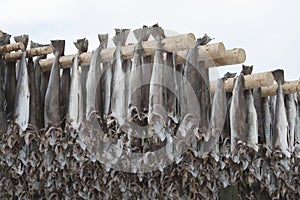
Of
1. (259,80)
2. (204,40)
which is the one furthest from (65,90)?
(259,80)

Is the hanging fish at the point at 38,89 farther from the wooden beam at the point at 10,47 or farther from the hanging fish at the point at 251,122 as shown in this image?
the hanging fish at the point at 251,122

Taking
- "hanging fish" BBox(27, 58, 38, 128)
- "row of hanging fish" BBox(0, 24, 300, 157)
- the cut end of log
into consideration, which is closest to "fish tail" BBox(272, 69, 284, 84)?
"row of hanging fish" BBox(0, 24, 300, 157)

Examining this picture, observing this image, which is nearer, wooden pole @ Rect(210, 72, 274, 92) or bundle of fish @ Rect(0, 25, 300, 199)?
bundle of fish @ Rect(0, 25, 300, 199)

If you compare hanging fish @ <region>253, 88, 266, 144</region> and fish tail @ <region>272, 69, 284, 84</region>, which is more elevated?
fish tail @ <region>272, 69, 284, 84</region>

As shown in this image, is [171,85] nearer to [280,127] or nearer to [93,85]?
[93,85]

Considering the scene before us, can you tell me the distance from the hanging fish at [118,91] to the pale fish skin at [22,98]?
46 cm

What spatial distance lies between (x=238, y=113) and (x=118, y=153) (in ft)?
2.00

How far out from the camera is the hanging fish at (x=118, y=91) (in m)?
2.85

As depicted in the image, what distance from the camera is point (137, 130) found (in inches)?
112

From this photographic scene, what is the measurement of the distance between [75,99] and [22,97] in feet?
0.90

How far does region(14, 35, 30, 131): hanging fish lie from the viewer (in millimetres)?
3037

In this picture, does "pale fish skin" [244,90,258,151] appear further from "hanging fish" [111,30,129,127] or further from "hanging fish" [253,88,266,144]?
"hanging fish" [111,30,129,127]

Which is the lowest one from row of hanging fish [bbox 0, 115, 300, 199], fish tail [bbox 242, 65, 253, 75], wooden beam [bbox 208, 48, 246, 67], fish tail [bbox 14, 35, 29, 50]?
row of hanging fish [bbox 0, 115, 300, 199]

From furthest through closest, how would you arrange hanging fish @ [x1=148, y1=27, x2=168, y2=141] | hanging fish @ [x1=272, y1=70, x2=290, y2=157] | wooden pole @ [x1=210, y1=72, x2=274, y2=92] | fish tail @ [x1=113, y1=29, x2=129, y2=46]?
hanging fish @ [x1=272, y1=70, x2=290, y2=157]
wooden pole @ [x1=210, y1=72, x2=274, y2=92]
fish tail @ [x1=113, y1=29, x2=129, y2=46]
hanging fish @ [x1=148, y1=27, x2=168, y2=141]
